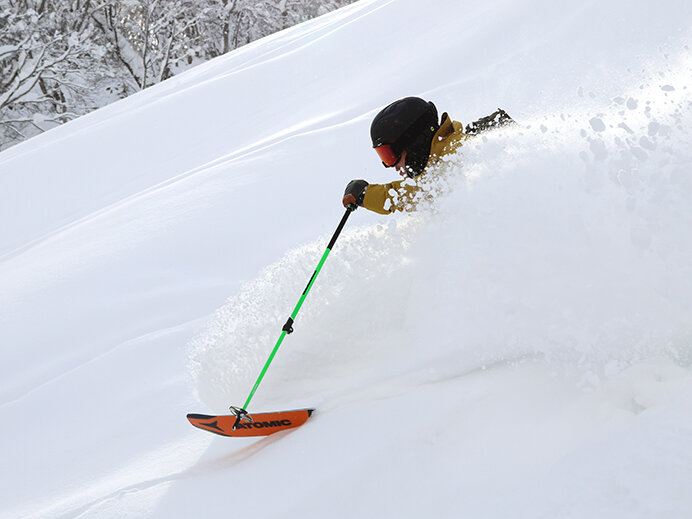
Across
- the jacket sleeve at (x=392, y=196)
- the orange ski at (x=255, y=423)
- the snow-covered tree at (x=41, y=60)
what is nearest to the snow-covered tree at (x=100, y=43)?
the snow-covered tree at (x=41, y=60)

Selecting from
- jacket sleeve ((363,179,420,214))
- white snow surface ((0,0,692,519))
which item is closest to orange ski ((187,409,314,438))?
white snow surface ((0,0,692,519))

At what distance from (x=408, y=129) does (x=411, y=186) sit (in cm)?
26

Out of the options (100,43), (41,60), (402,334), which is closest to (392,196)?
(402,334)

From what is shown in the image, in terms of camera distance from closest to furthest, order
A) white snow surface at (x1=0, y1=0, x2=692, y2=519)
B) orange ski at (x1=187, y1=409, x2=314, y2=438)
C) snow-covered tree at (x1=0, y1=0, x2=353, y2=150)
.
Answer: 1. white snow surface at (x1=0, y1=0, x2=692, y2=519)
2. orange ski at (x1=187, y1=409, x2=314, y2=438)
3. snow-covered tree at (x1=0, y1=0, x2=353, y2=150)

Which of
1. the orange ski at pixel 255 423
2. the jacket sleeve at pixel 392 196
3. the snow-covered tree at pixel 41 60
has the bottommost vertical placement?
the orange ski at pixel 255 423

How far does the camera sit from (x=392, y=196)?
2.70 m

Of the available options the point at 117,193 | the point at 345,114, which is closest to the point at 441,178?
the point at 345,114

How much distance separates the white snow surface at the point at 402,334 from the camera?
167cm

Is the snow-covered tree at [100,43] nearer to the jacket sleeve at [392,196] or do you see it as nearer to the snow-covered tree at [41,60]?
the snow-covered tree at [41,60]

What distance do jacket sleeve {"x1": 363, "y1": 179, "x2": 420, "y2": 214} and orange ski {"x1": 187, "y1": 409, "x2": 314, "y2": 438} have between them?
0.98 metres

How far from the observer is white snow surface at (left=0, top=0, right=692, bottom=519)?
65.6 inches

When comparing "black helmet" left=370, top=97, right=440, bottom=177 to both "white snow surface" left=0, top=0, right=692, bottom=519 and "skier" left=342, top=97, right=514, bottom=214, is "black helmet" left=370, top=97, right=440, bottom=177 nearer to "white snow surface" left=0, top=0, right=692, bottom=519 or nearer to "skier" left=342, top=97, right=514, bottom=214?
"skier" left=342, top=97, right=514, bottom=214

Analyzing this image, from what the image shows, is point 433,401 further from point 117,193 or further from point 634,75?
point 117,193

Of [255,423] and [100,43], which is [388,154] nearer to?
[255,423]
